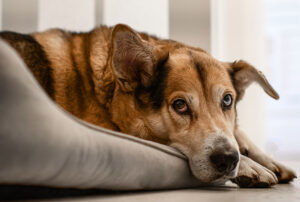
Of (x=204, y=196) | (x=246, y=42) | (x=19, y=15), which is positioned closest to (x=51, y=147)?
(x=204, y=196)

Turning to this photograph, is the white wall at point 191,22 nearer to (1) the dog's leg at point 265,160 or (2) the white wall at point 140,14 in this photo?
(2) the white wall at point 140,14

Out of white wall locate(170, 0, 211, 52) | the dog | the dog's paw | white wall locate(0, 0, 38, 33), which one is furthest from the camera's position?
white wall locate(170, 0, 211, 52)

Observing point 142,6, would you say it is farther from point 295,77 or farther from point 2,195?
point 2,195

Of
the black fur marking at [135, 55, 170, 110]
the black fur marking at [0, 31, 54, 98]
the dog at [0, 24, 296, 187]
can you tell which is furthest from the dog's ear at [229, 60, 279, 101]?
the black fur marking at [0, 31, 54, 98]

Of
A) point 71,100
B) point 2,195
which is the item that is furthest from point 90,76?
point 2,195

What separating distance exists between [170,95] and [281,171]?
61 centimetres

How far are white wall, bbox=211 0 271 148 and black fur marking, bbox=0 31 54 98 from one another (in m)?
3.09

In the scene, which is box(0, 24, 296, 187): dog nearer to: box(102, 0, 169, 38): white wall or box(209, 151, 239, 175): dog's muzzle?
box(209, 151, 239, 175): dog's muzzle

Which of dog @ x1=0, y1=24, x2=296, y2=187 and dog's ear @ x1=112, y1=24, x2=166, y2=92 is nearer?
dog @ x1=0, y1=24, x2=296, y2=187

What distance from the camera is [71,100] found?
1813mm

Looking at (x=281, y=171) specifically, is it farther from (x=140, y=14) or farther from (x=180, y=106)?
(x=140, y=14)

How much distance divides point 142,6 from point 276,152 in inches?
117

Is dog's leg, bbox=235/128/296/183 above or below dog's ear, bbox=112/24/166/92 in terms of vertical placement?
below

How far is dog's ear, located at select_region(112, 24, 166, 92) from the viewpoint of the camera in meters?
1.66
